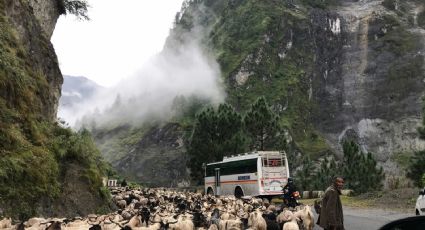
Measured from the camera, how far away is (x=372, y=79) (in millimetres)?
121562

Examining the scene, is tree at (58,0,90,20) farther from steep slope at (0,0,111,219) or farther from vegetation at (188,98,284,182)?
vegetation at (188,98,284,182)

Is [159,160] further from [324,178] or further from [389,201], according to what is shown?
[389,201]

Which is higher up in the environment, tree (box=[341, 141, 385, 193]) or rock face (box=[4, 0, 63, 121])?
rock face (box=[4, 0, 63, 121])

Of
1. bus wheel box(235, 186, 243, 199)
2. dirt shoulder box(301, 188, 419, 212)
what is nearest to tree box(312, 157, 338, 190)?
bus wheel box(235, 186, 243, 199)

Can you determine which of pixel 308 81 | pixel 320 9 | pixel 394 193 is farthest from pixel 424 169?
pixel 320 9

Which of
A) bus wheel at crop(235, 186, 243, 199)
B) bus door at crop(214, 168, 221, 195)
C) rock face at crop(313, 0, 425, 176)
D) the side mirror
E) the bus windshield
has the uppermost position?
rock face at crop(313, 0, 425, 176)

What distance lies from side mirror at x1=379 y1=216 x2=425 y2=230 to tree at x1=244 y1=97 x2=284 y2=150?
4382 centimetres

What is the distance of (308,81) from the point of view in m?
128

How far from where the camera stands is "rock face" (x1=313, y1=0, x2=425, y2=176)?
109m

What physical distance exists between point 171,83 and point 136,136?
106 feet

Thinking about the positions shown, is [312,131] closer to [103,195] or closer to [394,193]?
[394,193]

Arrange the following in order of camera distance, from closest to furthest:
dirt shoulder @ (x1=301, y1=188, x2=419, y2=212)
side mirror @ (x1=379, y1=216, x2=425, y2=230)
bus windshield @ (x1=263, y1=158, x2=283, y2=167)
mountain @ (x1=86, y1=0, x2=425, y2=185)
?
side mirror @ (x1=379, y1=216, x2=425, y2=230) < dirt shoulder @ (x1=301, y1=188, x2=419, y2=212) < bus windshield @ (x1=263, y1=158, x2=283, y2=167) < mountain @ (x1=86, y1=0, x2=425, y2=185)

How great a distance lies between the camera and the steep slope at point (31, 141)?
14.8 meters

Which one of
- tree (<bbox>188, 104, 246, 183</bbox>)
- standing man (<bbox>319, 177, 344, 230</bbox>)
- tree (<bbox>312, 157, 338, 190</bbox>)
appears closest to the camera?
standing man (<bbox>319, 177, 344, 230</bbox>)
